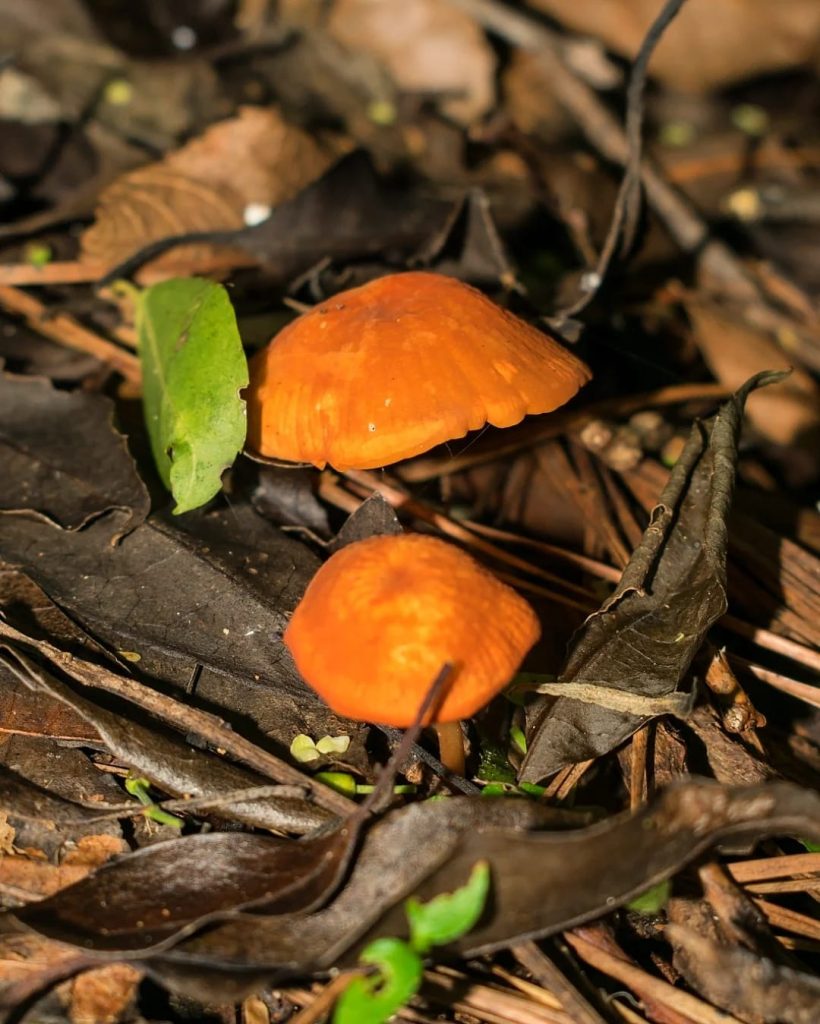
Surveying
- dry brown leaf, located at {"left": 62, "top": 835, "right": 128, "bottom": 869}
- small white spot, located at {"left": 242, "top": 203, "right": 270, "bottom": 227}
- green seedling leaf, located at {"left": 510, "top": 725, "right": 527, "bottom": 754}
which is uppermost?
small white spot, located at {"left": 242, "top": 203, "right": 270, "bottom": 227}

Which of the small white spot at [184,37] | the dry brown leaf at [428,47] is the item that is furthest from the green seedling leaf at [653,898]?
the small white spot at [184,37]

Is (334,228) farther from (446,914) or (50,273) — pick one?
(446,914)

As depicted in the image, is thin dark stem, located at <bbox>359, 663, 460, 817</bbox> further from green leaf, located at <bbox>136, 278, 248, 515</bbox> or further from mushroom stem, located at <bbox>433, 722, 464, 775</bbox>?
green leaf, located at <bbox>136, 278, 248, 515</bbox>

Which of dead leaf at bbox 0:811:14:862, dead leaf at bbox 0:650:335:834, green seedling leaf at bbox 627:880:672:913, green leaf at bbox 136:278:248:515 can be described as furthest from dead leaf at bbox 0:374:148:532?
green seedling leaf at bbox 627:880:672:913

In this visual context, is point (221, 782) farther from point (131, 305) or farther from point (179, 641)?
point (131, 305)

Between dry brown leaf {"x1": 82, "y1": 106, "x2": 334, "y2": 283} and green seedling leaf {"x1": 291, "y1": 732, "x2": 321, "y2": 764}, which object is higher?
dry brown leaf {"x1": 82, "y1": 106, "x2": 334, "y2": 283}
